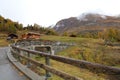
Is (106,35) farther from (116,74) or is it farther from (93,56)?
(116,74)

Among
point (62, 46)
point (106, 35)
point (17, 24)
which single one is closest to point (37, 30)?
point (17, 24)

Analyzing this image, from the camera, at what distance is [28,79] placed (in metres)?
11.6

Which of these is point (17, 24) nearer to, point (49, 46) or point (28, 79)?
point (49, 46)

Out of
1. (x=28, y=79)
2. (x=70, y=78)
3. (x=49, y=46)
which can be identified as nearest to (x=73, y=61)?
(x=70, y=78)

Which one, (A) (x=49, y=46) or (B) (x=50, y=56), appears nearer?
(B) (x=50, y=56)

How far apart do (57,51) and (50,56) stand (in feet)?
268

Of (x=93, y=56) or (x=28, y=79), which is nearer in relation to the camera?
(x=28, y=79)

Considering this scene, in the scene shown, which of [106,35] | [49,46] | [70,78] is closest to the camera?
[70,78]

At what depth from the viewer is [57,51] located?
91250 millimetres

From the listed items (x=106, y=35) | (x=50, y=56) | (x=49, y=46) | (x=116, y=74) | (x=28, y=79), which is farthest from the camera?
(x=106, y=35)

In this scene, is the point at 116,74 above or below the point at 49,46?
above

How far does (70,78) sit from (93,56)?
8756 centimetres

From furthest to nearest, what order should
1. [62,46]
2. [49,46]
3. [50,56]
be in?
[62,46], [49,46], [50,56]

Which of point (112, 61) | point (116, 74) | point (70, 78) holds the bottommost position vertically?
point (112, 61)
